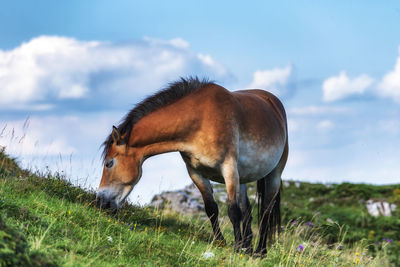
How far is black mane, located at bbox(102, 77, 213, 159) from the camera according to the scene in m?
7.91

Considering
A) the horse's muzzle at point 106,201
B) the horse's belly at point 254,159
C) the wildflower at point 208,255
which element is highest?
the horse's belly at point 254,159

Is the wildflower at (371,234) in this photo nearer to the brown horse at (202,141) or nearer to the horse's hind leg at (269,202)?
the horse's hind leg at (269,202)

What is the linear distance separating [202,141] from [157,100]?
114cm

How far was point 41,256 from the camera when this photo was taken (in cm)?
481

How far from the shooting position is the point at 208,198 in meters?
8.30

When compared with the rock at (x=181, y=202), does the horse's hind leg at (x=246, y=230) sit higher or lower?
lower

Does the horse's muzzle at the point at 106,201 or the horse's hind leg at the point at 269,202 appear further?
the horse's hind leg at the point at 269,202

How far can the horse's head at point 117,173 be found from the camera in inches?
313

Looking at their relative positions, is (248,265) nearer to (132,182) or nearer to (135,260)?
(135,260)

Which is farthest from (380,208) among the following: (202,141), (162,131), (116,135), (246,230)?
(116,135)

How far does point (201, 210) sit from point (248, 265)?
31.9ft

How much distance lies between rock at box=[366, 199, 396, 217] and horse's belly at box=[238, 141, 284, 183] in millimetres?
9035

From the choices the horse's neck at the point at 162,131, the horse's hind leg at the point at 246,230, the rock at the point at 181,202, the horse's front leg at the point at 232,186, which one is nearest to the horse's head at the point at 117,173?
the horse's neck at the point at 162,131

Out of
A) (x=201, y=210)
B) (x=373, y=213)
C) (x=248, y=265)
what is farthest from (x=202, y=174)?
(x=373, y=213)
